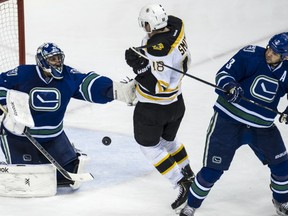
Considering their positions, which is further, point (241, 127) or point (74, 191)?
point (74, 191)

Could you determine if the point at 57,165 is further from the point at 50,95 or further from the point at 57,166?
the point at 50,95

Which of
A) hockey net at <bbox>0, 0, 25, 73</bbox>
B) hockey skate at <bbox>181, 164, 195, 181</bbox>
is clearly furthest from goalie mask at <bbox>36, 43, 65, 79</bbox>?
hockey net at <bbox>0, 0, 25, 73</bbox>

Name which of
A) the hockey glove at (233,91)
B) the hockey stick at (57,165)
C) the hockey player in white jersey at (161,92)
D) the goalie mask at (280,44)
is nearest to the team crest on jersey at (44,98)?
the hockey stick at (57,165)

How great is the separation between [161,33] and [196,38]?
259 cm

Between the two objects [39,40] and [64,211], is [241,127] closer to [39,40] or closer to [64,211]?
[64,211]

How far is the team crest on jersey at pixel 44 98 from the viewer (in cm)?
509

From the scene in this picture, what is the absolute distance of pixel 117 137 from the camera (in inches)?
238

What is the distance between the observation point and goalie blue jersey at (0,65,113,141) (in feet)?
16.7

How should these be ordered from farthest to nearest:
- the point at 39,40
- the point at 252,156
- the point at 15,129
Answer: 1. the point at 39,40
2. the point at 252,156
3. the point at 15,129

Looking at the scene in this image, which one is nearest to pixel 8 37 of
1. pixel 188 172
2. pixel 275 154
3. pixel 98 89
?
pixel 98 89

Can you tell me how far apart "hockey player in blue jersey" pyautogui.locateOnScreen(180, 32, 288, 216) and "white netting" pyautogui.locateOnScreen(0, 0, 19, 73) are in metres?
2.19

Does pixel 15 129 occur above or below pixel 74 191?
above

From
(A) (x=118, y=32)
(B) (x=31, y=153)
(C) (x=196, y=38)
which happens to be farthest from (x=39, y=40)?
(B) (x=31, y=153)

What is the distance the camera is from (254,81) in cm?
463
